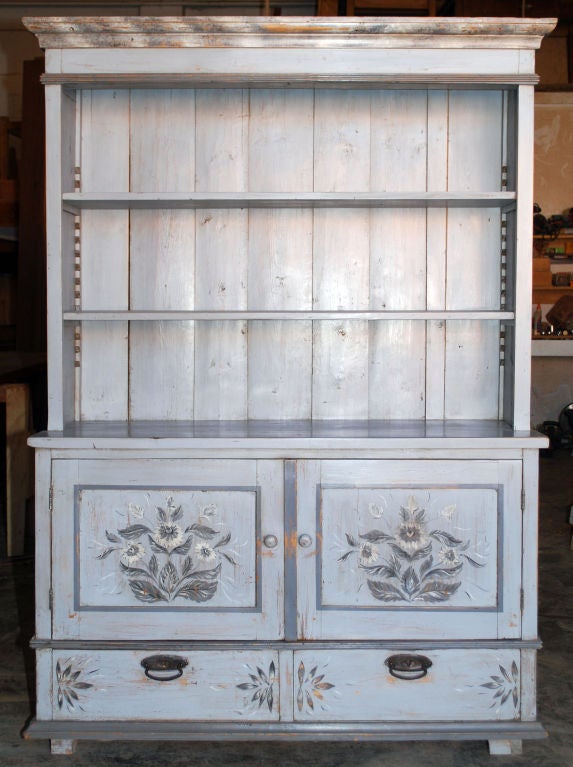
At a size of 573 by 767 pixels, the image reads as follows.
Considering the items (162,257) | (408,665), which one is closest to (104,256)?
(162,257)

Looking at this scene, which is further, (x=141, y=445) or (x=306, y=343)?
(x=306, y=343)

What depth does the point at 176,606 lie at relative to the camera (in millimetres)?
2338

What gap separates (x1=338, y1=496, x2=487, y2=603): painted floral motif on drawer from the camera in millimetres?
2332

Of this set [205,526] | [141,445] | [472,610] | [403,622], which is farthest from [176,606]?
[472,610]

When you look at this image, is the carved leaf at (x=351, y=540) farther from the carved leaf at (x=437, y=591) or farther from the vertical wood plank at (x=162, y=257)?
the vertical wood plank at (x=162, y=257)

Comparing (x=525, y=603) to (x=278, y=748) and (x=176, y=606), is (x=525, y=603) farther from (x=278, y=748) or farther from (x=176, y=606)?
(x=176, y=606)

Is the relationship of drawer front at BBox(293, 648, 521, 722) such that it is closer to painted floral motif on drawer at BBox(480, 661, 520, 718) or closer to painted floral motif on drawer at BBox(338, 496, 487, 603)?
painted floral motif on drawer at BBox(480, 661, 520, 718)

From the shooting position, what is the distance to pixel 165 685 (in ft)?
7.61

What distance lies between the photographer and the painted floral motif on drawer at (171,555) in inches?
92.0

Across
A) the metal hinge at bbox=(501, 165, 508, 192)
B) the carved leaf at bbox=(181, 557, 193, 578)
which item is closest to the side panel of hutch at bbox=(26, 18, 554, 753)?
the carved leaf at bbox=(181, 557, 193, 578)

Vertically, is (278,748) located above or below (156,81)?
below

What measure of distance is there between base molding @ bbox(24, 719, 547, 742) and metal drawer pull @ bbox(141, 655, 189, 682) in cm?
13

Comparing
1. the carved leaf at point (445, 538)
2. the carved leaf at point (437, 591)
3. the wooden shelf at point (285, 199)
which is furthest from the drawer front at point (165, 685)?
the wooden shelf at point (285, 199)

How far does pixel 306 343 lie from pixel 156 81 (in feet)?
3.06
